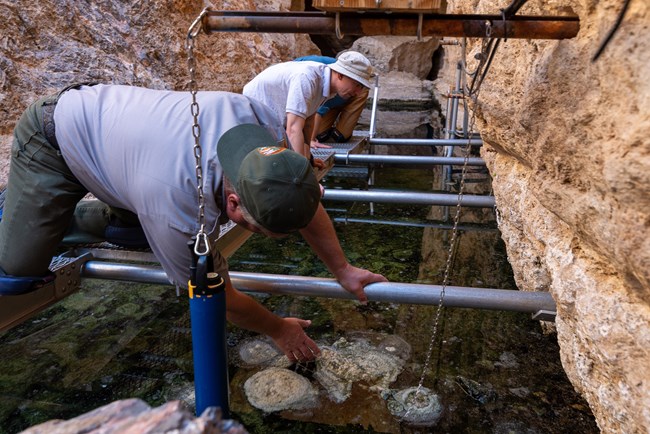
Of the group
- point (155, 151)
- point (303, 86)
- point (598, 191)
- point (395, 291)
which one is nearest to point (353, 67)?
point (303, 86)

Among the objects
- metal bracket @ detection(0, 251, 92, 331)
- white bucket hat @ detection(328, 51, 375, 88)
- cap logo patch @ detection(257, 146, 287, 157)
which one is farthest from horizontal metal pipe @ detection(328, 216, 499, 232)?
cap logo patch @ detection(257, 146, 287, 157)

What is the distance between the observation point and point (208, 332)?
1.45 meters

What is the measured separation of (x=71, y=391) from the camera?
7.82ft

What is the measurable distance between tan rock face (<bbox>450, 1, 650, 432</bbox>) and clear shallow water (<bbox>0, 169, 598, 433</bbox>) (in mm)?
613

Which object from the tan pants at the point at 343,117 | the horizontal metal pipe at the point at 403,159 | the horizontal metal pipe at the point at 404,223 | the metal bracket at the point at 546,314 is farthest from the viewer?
the tan pants at the point at 343,117

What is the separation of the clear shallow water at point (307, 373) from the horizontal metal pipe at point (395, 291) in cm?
50

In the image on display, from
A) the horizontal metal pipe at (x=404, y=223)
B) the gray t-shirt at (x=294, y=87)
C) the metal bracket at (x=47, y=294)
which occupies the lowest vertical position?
the horizontal metal pipe at (x=404, y=223)

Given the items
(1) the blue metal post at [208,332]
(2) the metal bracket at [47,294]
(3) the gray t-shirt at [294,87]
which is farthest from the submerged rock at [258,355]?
(3) the gray t-shirt at [294,87]

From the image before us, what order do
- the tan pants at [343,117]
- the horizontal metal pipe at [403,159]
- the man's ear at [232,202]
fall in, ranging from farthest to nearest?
the tan pants at [343,117], the horizontal metal pipe at [403,159], the man's ear at [232,202]

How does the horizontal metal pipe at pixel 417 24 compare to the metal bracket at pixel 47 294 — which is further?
the metal bracket at pixel 47 294

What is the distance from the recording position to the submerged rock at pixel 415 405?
2.16 meters

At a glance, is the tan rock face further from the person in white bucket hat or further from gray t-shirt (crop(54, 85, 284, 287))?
the person in white bucket hat

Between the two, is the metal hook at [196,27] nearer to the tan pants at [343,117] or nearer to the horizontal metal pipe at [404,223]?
the horizontal metal pipe at [404,223]

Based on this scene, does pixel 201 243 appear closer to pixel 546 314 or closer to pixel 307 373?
pixel 307 373
